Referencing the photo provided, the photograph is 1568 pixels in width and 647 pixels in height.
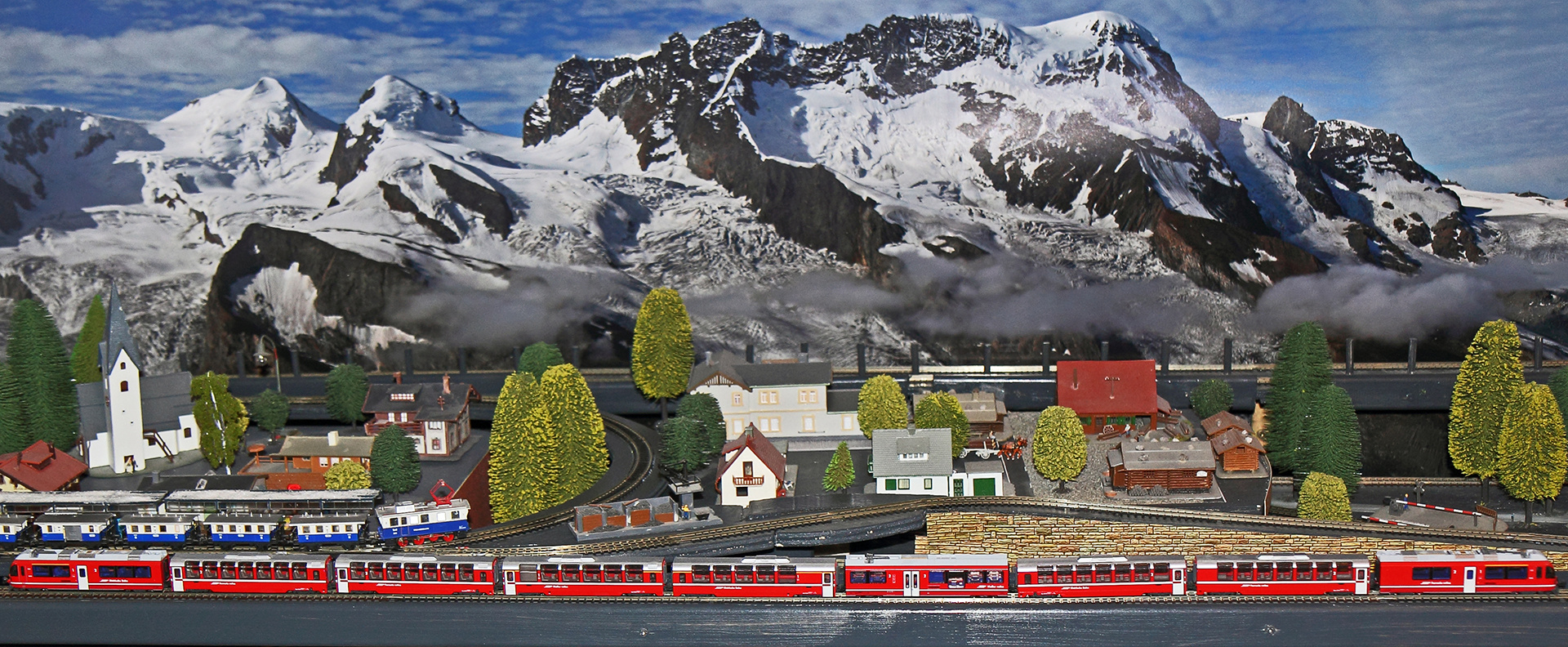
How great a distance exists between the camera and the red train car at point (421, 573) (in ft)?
155

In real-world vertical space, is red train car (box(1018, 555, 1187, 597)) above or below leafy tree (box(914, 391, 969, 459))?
below

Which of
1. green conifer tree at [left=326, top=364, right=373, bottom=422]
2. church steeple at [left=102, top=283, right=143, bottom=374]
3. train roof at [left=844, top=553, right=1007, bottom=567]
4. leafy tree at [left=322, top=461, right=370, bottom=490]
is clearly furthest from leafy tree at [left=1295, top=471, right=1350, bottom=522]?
church steeple at [left=102, top=283, right=143, bottom=374]

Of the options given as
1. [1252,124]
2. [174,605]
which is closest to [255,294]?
[174,605]

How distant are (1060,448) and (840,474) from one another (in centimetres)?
1134

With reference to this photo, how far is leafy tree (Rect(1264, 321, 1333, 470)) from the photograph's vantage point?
61000mm

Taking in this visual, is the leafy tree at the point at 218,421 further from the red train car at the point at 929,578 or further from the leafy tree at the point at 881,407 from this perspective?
the red train car at the point at 929,578

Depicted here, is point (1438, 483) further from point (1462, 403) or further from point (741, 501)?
point (741, 501)

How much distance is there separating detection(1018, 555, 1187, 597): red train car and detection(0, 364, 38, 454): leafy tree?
175 ft

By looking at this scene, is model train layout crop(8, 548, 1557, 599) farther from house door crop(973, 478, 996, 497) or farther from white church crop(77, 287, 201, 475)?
white church crop(77, 287, 201, 475)

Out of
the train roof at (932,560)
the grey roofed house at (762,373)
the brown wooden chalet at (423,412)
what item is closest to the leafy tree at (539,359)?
the brown wooden chalet at (423,412)

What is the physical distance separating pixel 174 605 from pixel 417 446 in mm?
17451

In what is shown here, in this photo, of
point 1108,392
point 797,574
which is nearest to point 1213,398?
point 1108,392

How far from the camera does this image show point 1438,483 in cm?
6050

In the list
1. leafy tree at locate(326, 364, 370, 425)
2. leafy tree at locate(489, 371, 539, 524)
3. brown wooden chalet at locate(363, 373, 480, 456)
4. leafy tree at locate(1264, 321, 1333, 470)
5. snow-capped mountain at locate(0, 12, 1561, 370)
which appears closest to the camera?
leafy tree at locate(489, 371, 539, 524)
